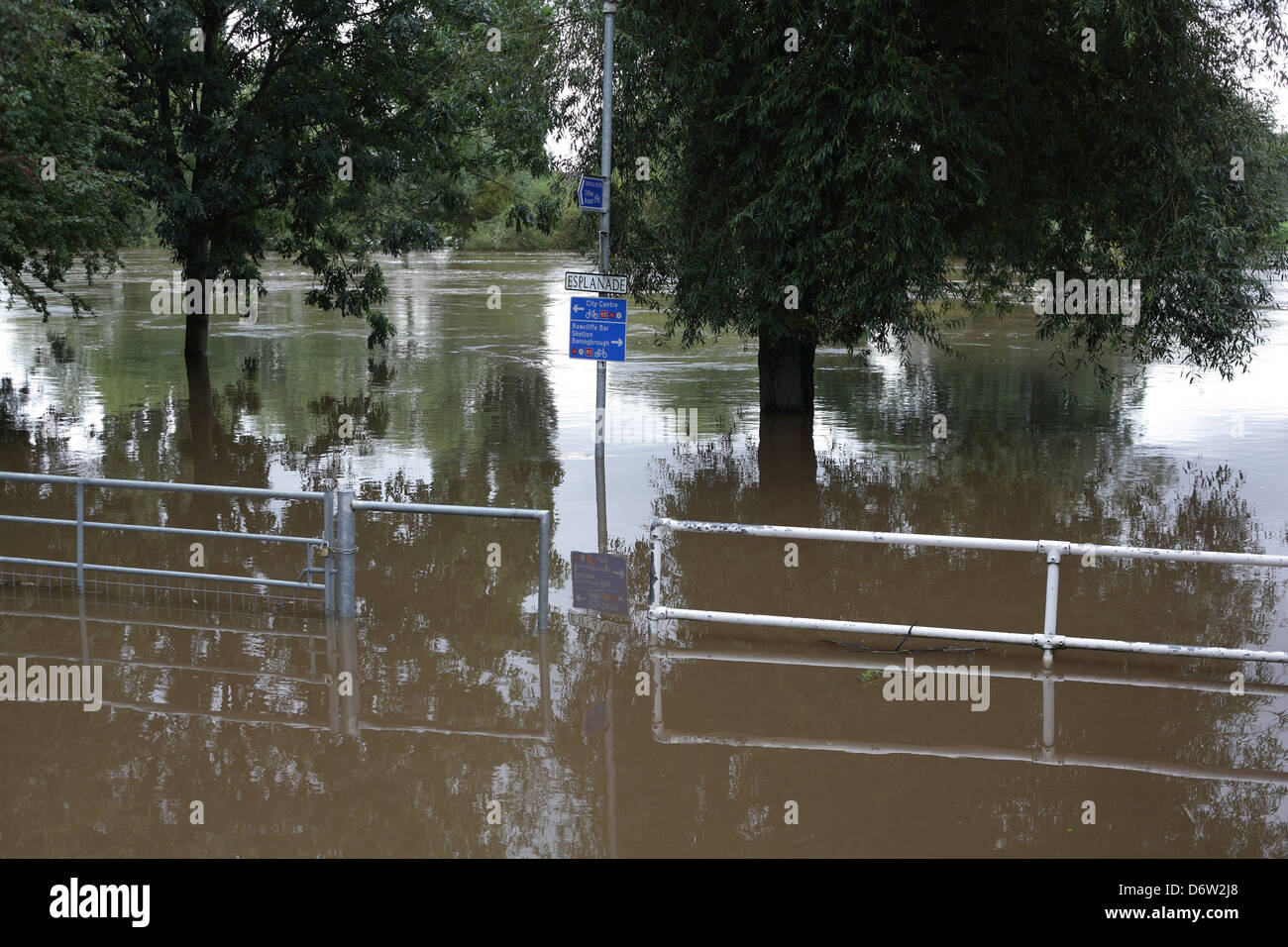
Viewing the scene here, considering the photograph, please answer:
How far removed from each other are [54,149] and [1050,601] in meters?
13.0

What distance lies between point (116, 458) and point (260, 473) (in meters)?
2.08

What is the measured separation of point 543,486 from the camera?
14094 mm

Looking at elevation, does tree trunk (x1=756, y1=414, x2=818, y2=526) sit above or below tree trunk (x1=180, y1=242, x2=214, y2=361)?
below

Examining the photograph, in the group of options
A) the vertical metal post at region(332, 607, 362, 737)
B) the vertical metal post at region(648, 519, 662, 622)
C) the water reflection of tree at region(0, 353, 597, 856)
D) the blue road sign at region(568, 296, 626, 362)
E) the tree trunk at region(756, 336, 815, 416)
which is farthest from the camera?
the tree trunk at region(756, 336, 815, 416)

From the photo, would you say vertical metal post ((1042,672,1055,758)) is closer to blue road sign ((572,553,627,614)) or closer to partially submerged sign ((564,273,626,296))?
blue road sign ((572,553,627,614))

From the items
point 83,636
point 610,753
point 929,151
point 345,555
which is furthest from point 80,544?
point 929,151

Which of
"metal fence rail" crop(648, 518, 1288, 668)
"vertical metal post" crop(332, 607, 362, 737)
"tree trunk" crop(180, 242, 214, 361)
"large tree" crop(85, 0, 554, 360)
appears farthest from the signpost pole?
"tree trunk" crop(180, 242, 214, 361)

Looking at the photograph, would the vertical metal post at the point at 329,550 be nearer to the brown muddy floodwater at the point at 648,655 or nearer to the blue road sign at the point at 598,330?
the brown muddy floodwater at the point at 648,655

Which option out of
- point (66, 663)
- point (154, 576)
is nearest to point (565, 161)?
point (154, 576)

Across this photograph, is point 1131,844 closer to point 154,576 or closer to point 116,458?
point 154,576

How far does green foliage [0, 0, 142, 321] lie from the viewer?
40.6ft

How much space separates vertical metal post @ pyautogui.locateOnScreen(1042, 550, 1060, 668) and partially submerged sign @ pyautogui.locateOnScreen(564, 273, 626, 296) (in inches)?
275

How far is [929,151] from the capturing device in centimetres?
1505

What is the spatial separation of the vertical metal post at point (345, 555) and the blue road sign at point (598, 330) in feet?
19.5
